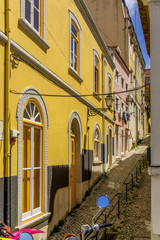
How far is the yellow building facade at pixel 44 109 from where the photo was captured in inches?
244

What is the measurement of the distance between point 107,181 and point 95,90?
14.5ft

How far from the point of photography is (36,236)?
23.4 feet

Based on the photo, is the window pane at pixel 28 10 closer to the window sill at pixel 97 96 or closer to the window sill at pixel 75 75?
the window sill at pixel 75 75

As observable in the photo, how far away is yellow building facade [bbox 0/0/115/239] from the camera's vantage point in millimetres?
6207

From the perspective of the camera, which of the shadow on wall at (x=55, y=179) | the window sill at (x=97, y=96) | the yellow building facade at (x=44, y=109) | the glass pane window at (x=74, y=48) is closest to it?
the yellow building facade at (x=44, y=109)

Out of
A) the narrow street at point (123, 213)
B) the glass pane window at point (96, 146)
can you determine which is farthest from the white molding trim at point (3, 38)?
the glass pane window at point (96, 146)

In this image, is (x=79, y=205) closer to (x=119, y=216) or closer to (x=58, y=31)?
(x=119, y=216)

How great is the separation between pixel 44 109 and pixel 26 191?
2.05 metres

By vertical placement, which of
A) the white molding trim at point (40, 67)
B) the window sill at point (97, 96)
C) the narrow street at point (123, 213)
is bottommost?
the narrow street at point (123, 213)

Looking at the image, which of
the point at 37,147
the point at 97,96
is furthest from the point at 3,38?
the point at 97,96

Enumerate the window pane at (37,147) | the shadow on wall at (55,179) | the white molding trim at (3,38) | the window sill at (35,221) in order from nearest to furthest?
1. the white molding trim at (3,38)
2. the window sill at (35,221)
3. the window pane at (37,147)
4. the shadow on wall at (55,179)

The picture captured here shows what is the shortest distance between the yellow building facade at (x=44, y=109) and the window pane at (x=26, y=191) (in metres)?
0.02

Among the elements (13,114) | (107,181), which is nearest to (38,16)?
(13,114)

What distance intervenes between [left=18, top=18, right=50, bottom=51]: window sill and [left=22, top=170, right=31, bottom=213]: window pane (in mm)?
2985
